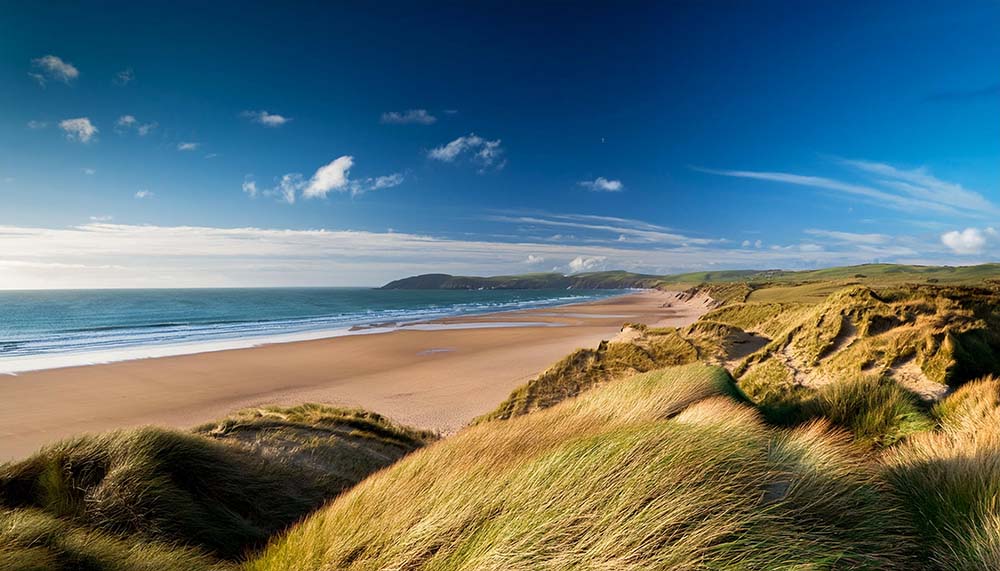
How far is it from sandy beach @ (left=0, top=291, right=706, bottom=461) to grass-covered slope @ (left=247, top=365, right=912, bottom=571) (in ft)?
33.6

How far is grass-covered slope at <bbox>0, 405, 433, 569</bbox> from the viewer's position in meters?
3.62

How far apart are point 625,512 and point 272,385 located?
21819 millimetres

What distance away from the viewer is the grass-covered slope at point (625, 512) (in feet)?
6.86

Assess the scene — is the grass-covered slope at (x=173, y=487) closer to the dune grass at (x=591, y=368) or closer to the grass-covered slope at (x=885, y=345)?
the dune grass at (x=591, y=368)

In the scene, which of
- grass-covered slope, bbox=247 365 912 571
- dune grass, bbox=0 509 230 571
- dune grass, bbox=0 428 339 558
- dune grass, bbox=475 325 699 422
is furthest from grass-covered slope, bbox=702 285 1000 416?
dune grass, bbox=0 509 230 571

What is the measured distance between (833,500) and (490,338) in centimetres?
3301

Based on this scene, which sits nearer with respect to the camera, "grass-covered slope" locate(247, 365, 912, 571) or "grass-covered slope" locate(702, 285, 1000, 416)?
"grass-covered slope" locate(247, 365, 912, 571)

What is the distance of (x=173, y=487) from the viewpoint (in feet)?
13.5

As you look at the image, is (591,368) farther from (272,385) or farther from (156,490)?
(272,385)

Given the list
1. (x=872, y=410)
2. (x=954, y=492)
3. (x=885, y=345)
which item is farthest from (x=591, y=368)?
(x=954, y=492)

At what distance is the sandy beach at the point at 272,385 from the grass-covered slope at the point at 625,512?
10238 millimetres

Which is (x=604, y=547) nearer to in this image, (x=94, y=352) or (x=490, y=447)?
(x=490, y=447)

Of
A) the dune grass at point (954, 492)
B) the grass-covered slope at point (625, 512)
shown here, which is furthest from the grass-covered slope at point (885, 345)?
the grass-covered slope at point (625, 512)

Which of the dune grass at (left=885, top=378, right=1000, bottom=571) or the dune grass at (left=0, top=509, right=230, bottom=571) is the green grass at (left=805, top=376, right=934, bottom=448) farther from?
the dune grass at (left=0, top=509, right=230, bottom=571)
